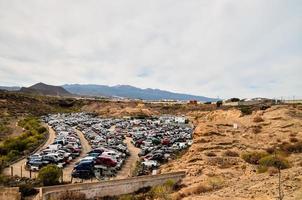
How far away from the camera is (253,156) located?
45.1 meters

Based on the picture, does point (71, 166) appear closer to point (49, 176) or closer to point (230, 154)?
point (49, 176)

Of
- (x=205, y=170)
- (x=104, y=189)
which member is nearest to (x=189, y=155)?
(x=205, y=170)

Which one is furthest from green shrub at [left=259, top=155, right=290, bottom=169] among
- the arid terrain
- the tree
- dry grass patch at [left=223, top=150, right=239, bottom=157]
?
the tree

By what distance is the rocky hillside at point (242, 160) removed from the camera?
30.9m

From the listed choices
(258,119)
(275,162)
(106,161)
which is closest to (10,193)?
(106,161)

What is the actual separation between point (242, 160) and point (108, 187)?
17.5 metres

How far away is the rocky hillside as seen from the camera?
3089 cm

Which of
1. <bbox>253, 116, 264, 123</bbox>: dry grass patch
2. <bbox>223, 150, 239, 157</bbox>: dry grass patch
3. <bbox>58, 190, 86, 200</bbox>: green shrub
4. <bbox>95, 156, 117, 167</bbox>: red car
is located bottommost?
<bbox>58, 190, 86, 200</bbox>: green shrub

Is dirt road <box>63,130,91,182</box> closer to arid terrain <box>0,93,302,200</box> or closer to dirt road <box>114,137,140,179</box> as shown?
dirt road <box>114,137,140,179</box>

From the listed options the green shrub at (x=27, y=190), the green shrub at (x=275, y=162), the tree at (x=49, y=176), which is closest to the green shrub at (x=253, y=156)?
the green shrub at (x=275, y=162)

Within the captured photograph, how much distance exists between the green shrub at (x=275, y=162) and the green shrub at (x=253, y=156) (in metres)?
1.29

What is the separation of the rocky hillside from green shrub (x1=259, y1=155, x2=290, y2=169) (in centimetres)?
16

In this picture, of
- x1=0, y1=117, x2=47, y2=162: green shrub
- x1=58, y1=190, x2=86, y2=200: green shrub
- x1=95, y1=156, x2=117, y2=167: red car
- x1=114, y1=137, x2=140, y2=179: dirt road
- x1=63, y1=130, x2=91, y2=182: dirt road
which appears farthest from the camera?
x1=0, y1=117, x2=47, y2=162: green shrub

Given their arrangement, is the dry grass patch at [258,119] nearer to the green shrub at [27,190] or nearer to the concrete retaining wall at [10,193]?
the green shrub at [27,190]
